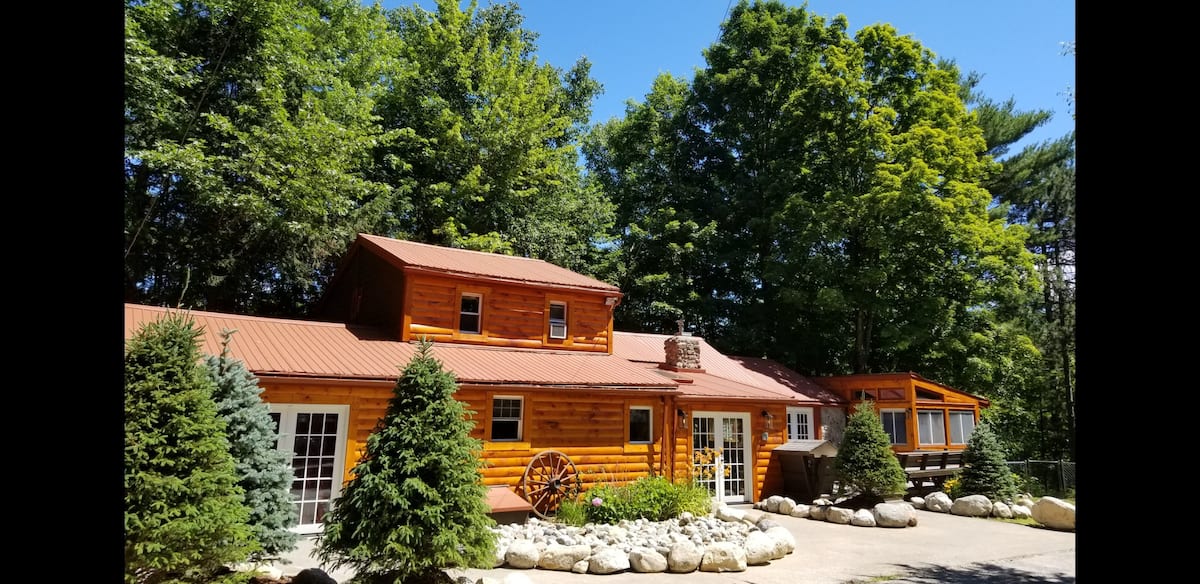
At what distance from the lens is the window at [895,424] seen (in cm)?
2016

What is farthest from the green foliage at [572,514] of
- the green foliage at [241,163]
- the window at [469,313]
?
the green foliage at [241,163]

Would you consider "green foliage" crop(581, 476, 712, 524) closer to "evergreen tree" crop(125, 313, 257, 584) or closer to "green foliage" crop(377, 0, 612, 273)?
"evergreen tree" crop(125, 313, 257, 584)

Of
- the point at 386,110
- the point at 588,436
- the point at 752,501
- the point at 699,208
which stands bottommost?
the point at 752,501

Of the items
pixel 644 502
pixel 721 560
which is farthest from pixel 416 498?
pixel 644 502

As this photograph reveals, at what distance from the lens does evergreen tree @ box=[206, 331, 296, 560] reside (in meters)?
7.95

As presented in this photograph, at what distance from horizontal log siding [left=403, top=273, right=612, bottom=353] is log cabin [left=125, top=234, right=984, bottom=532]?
1.2 inches

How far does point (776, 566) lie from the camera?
910 cm

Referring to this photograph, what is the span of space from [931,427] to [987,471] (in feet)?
14.9

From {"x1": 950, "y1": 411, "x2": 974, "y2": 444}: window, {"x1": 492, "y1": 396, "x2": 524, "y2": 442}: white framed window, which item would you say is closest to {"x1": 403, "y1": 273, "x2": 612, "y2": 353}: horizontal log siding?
{"x1": 492, "y1": 396, "x2": 524, "y2": 442}: white framed window

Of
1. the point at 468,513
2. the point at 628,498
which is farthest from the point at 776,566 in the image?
the point at 468,513

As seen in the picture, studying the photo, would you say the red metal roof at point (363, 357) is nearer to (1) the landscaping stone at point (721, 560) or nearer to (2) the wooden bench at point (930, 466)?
(1) the landscaping stone at point (721, 560)
